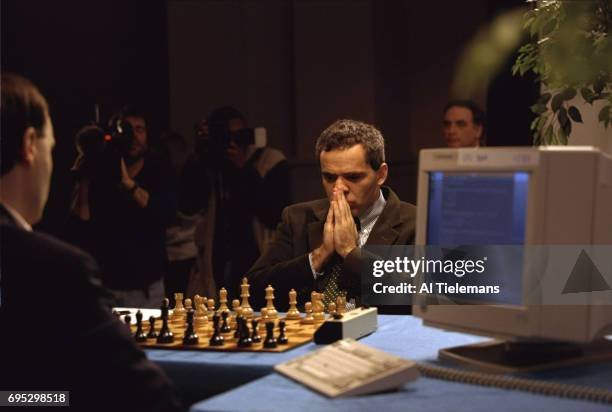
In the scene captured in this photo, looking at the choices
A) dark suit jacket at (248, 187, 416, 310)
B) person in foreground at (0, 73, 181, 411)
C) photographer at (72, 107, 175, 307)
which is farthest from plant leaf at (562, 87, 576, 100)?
photographer at (72, 107, 175, 307)

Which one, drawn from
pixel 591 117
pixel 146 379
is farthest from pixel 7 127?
pixel 591 117

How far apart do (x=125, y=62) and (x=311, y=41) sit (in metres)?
1.63

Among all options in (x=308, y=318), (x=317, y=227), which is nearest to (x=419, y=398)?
(x=308, y=318)

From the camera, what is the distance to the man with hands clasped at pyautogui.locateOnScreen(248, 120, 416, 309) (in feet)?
9.85

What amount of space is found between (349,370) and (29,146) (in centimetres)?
75

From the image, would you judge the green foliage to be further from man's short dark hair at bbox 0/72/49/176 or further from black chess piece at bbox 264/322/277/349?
man's short dark hair at bbox 0/72/49/176

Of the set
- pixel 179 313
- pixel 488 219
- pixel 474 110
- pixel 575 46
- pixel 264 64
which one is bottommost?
pixel 179 313

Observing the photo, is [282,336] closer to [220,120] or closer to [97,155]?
[97,155]

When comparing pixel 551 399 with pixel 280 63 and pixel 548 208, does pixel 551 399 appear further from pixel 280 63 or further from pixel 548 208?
pixel 280 63

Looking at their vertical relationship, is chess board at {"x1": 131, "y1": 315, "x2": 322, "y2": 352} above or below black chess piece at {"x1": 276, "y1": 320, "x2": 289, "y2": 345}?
below

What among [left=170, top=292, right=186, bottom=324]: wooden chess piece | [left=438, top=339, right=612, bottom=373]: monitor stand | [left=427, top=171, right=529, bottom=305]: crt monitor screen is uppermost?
[left=427, top=171, right=529, bottom=305]: crt monitor screen

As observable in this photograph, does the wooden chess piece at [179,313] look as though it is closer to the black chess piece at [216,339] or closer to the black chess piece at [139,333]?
the black chess piece at [139,333]

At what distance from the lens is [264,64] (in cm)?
704

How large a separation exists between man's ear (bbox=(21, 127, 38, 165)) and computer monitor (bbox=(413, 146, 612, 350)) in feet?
2.82
